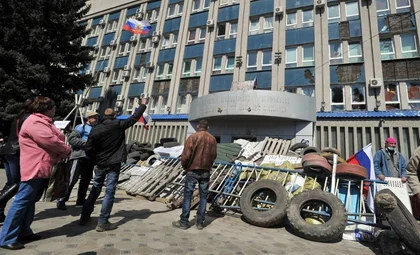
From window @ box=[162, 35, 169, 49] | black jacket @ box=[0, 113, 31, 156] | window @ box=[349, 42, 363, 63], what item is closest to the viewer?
black jacket @ box=[0, 113, 31, 156]

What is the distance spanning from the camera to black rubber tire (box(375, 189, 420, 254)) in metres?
2.97

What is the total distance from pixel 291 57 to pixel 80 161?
14727mm

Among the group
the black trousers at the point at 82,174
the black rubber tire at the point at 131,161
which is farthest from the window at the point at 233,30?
the black trousers at the point at 82,174

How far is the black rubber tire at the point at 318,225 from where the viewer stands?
146 inches

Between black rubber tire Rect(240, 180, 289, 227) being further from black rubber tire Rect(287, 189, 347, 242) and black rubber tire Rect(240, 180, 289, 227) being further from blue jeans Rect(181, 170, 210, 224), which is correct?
blue jeans Rect(181, 170, 210, 224)

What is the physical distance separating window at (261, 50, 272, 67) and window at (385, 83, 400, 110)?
6.96 m

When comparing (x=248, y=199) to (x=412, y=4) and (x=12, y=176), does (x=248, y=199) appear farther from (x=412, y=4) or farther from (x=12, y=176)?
(x=412, y=4)

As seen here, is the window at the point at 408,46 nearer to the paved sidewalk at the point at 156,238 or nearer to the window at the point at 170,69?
the paved sidewalk at the point at 156,238

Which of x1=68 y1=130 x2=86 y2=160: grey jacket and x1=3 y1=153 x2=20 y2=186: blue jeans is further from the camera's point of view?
x1=68 y1=130 x2=86 y2=160: grey jacket

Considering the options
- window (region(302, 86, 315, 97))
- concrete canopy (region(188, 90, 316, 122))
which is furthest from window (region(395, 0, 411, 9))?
concrete canopy (region(188, 90, 316, 122))

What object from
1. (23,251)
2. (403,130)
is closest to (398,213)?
(23,251)

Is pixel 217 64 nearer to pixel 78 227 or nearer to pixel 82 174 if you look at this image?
pixel 82 174

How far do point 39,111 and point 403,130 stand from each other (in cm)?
1426

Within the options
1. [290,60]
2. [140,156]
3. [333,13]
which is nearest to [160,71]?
[290,60]
